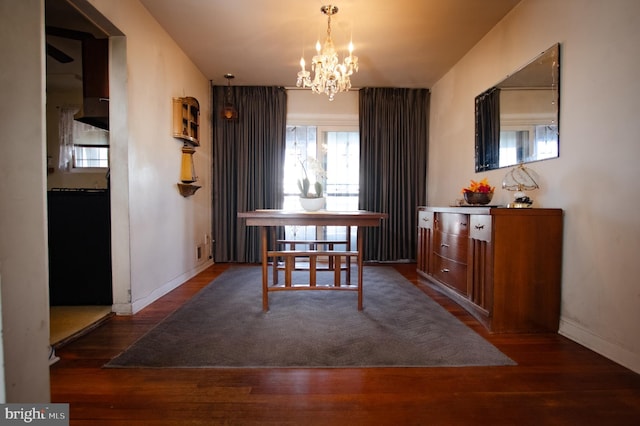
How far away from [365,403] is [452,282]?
5.60ft

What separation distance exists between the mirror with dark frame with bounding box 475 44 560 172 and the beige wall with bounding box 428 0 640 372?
0.08m

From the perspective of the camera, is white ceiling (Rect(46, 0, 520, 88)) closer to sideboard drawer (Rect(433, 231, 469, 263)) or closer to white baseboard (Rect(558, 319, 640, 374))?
sideboard drawer (Rect(433, 231, 469, 263))

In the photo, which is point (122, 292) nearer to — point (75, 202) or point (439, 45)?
point (75, 202)

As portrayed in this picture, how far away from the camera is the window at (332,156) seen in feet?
15.3

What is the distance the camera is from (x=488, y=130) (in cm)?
300

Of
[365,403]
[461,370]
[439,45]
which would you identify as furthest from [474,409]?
[439,45]

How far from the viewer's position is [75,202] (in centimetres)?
249

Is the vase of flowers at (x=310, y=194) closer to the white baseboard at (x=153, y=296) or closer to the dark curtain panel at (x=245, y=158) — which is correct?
the white baseboard at (x=153, y=296)

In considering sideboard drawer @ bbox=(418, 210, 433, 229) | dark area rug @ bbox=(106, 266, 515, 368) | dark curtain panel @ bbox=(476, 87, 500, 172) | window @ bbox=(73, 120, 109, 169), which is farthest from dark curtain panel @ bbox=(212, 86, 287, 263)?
dark curtain panel @ bbox=(476, 87, 500, 172)

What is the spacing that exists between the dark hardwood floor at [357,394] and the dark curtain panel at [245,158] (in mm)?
2806

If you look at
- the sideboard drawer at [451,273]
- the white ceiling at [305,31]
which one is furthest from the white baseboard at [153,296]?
the sideboard drawer at [451,273]

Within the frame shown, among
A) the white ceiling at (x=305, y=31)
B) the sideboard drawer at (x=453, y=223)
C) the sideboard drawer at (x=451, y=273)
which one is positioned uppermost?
the white ceiling at (x=305, y=31)

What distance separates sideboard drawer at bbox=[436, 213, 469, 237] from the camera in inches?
98.0

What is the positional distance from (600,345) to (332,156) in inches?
142
